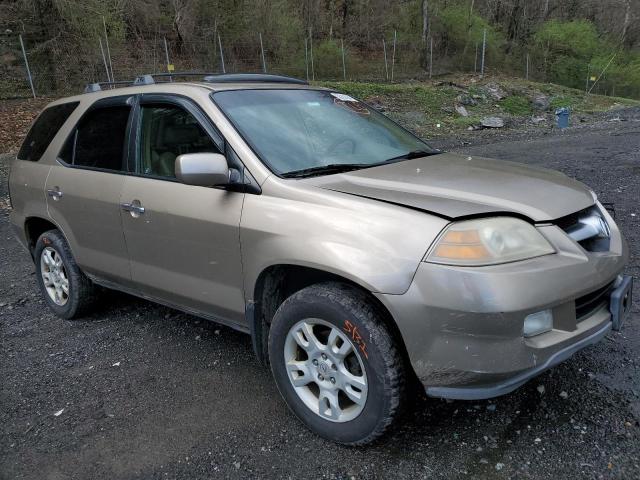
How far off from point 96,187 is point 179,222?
3.16 feet

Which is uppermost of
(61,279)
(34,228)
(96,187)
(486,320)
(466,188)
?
(466,188)

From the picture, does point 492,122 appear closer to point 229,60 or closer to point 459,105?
point 459,105

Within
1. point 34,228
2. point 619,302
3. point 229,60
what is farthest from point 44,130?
point 229,60

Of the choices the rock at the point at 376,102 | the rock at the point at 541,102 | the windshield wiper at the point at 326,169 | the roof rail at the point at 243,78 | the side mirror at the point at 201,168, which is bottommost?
the rock at the point at 541,102

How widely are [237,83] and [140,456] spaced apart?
7.65 feet

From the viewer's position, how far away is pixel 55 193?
4203mm

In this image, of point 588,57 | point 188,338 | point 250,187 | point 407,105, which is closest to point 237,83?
point 250,187

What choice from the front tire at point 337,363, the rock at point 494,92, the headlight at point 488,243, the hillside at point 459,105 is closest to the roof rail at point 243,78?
the front tire at point 337,363

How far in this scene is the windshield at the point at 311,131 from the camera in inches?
123

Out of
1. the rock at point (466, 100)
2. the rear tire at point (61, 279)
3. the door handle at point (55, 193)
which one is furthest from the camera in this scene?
the rock at point (466, 100)

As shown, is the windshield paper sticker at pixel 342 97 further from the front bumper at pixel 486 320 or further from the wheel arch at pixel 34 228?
the wheel arch at pixel 34 228

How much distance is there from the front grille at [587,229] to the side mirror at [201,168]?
1640 mm

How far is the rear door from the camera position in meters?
3.75

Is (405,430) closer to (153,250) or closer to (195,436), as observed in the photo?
(195,436)
